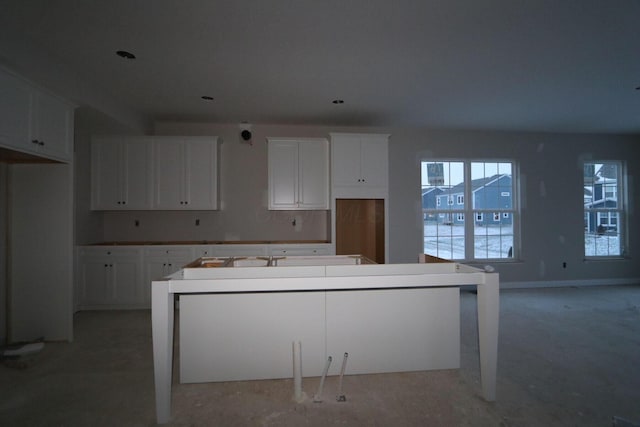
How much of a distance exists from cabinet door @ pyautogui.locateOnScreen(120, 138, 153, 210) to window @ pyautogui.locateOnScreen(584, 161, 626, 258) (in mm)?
7040

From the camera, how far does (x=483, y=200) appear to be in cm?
525

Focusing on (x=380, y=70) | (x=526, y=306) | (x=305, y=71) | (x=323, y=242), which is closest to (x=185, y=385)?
(x=323, y=242)

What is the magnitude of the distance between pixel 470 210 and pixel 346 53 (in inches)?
143

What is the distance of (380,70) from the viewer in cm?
301

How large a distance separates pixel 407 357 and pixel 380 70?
2552 mm

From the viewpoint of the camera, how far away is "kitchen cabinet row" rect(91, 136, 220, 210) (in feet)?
13.7

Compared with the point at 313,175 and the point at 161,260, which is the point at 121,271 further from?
the point at 313,175

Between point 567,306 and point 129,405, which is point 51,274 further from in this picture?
point 567,306

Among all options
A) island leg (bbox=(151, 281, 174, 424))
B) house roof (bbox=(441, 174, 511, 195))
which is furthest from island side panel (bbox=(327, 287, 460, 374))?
house roof (bbox=(441, 174, 511, 195))

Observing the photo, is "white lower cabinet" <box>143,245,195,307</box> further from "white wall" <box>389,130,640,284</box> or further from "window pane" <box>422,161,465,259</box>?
"window pane" <box>422,161,465,259</box>

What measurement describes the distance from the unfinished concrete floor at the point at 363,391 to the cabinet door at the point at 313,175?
243cm

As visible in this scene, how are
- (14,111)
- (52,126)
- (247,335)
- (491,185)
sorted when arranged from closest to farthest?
(247,335)
(14,111)
(52,126)
(491,185)

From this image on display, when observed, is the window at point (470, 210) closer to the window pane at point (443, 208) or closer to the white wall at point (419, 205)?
the window pane at point (443, 208)

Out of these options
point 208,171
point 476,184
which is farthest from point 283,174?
point 476,184
